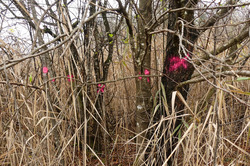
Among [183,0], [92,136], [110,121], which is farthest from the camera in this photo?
[110,121]

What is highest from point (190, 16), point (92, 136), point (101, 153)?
point (190, 16)

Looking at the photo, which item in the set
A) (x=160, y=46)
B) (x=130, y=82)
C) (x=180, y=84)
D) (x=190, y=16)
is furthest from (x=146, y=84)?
(x=160, y=46)

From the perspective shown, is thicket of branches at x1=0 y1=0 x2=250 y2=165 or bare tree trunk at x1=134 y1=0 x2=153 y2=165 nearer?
thicket of branches at x1=0 y1=0 x2=250 y2=165

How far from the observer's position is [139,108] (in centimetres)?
125

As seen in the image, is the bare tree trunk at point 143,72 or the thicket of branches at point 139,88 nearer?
the thicket of branches at point 139,88

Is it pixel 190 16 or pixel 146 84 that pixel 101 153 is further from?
pixel 190 16

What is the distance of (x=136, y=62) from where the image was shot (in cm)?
A: 120

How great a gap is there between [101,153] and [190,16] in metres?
1.24

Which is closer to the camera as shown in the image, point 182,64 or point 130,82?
point 182,64

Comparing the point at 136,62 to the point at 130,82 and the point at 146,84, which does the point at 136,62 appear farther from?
the point at 130,82

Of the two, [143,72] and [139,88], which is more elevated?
[143,72]

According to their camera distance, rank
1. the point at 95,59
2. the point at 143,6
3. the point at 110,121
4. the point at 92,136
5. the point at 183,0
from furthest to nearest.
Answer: the point at 110,121
the point at 92,136
the point at 95,59
the point at 143,6
the point at 183,0

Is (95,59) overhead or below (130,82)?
overhead

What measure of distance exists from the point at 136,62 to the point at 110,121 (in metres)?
0.77
